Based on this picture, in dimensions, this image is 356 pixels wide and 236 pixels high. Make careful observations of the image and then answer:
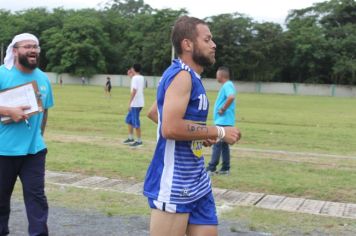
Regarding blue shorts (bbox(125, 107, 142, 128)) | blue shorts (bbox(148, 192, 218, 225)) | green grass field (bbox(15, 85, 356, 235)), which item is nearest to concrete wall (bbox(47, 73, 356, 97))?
green grass field (bbox(15, 85, 356, 235))

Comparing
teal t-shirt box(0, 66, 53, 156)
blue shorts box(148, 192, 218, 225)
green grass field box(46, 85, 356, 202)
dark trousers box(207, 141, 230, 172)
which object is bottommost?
green grass field box(46, 85, 356, 202)

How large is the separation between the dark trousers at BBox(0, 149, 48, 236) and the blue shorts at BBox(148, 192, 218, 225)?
1689 millimetres

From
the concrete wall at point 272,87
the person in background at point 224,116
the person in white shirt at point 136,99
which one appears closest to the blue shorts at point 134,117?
the person in white shirt at point 136,99

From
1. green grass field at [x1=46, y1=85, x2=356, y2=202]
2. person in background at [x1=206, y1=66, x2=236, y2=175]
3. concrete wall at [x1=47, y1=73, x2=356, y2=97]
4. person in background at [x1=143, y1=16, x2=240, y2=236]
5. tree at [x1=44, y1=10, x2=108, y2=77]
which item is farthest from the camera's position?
tree at [x1=44, y1=10, x2=108, y2=77]

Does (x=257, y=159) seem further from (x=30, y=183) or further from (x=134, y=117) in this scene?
(x=30, y=183)

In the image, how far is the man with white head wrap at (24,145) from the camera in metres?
4.81

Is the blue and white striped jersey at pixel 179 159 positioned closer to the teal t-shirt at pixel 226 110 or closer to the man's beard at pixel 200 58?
the man's beard at pixel 200 58

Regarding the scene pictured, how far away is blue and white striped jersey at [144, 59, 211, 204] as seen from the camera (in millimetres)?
3402

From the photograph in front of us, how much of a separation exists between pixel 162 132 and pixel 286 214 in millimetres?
3381

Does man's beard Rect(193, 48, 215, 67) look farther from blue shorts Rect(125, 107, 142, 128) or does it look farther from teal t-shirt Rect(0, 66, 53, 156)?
blue shorts Rect(125, 107, 142, 128)

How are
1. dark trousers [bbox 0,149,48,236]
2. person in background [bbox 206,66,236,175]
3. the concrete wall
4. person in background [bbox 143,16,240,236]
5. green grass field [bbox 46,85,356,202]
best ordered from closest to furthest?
1. person in background [bbox 143,16,240,236]
2. dark trousers [bbox 0,149,48,236]
3. green grass field [bbox 46,85,356,202]
4. person in background [bbox 206,66,236,175]
5. the concrete wall

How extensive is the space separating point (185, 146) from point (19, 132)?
2047mm

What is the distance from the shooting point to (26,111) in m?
4.85

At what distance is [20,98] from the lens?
190 inches
